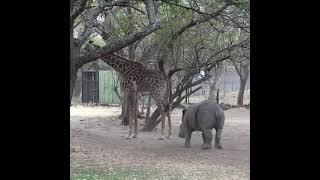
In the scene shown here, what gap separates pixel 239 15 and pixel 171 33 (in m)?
2.19

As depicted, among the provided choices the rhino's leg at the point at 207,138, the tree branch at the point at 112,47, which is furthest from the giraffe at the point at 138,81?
the tree branch at the point at 112,47

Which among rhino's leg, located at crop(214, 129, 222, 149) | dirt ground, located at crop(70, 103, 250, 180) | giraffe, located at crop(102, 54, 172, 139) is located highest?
giraffe, located at crop(102, 54, 172, 139)

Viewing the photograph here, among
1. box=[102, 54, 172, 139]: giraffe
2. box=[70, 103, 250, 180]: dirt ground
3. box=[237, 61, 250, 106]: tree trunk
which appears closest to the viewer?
box=[70, 103, 250, 180]: dirt ground

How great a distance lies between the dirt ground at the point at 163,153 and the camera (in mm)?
6996

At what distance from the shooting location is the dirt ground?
275 inches

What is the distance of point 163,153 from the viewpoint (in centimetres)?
878

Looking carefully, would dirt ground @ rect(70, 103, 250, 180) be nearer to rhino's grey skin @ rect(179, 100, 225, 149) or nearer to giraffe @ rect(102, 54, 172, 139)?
rhino's grey skin @ rect(179, 100, 225, 149)

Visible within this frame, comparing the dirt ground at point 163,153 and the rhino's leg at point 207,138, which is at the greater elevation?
the rhino's leg at point 207,138

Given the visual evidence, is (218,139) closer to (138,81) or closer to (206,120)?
(206,120)

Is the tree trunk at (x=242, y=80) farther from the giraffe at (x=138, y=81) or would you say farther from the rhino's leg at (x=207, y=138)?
the rhino's leg at (x=207, y=138)

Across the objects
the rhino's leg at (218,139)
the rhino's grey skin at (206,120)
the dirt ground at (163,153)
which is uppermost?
the rhino's grey skin at (206,120)

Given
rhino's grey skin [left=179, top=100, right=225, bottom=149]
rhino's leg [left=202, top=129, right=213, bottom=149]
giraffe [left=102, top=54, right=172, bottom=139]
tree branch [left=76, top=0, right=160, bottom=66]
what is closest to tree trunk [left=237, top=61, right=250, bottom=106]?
giraffe [left=102, top=54, right=172, bottom=139]
